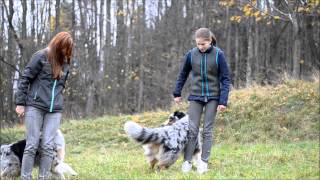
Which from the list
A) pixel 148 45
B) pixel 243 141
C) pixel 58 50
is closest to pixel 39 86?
pixel 58 50

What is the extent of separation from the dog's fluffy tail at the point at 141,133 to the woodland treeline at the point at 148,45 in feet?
51.6

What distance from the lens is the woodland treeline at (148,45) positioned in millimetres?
23109

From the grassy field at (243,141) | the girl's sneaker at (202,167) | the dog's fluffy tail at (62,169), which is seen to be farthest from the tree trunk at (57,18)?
the girl's sneaker at (202,167)

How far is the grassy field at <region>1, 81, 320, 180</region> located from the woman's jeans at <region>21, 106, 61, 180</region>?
1.03m

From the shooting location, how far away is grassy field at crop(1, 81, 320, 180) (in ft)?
21.2

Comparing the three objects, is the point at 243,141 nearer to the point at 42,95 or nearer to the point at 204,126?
the point at 204,126

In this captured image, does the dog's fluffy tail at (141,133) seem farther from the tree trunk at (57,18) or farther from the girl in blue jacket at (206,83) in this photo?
the tree trunk at (57,18)

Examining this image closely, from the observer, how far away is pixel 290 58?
967 inches

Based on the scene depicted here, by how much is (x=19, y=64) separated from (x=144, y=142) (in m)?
13.4

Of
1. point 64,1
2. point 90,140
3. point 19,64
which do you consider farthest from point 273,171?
point 64,1

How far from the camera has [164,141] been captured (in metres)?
6.26

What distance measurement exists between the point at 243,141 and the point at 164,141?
5.11 m

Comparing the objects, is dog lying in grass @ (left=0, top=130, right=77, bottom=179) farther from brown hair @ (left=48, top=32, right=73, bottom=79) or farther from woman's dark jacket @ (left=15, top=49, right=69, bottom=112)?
brown hair @ (left=48, top=32, right=73, bottom=79)

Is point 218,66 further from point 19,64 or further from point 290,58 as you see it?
point 290,58
